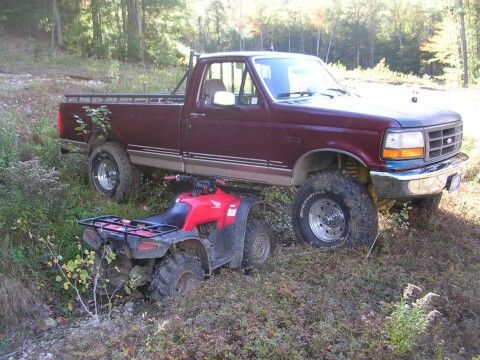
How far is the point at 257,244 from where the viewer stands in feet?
Result: 19.9

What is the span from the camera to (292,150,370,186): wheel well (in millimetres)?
6004

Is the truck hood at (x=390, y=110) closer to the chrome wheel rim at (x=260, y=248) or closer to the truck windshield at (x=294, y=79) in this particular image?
the truck windshield at (x=294, y=79)

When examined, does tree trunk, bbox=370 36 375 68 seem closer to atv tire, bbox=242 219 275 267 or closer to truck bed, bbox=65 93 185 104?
truck bed, bbox=65 93 185 104

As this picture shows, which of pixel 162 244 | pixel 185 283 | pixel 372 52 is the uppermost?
pixel 372 52

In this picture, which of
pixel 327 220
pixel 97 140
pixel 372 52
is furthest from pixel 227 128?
pixel 372 52

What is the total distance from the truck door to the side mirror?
120 mm

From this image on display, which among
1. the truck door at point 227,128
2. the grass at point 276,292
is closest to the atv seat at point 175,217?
the grass at point 276,292

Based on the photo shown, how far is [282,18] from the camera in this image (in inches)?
3088

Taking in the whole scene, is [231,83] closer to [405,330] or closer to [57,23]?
[405,330]

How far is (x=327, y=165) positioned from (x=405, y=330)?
305cm

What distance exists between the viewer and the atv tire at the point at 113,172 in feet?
25.7

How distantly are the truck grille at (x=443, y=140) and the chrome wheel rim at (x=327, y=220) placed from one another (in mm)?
1159

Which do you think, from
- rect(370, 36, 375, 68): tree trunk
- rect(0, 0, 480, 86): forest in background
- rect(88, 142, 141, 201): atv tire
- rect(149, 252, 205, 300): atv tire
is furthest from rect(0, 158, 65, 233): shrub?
rect(370, 36, 375, 68): tree trunk

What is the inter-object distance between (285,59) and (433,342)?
4190mm
